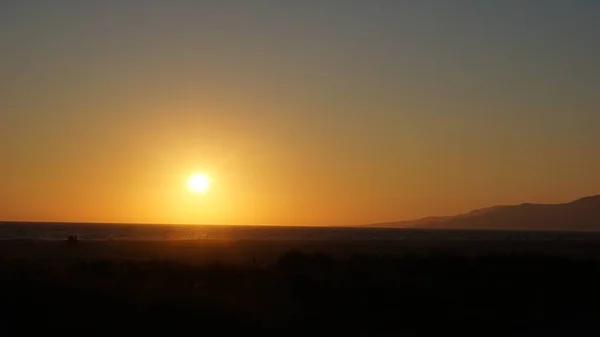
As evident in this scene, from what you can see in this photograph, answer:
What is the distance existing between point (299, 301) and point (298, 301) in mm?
32

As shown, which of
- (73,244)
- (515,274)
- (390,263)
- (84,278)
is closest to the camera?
(84,278)

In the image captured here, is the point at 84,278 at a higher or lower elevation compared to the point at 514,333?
higher

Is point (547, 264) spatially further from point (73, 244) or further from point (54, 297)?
point (73, 244)

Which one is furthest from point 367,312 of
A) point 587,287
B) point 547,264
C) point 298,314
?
point 547,264

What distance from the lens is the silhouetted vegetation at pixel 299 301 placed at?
17812 millimetres

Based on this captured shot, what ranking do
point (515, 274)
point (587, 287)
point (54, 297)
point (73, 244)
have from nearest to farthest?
1. point (54, 297)
2. point (587, 287)
3. point (515, 274)
4. point (73, 244)

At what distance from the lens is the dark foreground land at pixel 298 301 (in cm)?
1775

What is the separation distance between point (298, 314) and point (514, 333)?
17.7 ft

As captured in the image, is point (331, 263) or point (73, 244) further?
point (73, 244)

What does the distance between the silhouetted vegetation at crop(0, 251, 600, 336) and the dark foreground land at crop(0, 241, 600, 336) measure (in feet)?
0.10

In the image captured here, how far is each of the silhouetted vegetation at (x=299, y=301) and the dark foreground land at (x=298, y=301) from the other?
0.03 meters

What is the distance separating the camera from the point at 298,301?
840 inches

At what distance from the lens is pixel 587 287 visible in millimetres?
25781

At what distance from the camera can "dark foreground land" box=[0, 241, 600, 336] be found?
1775cm
